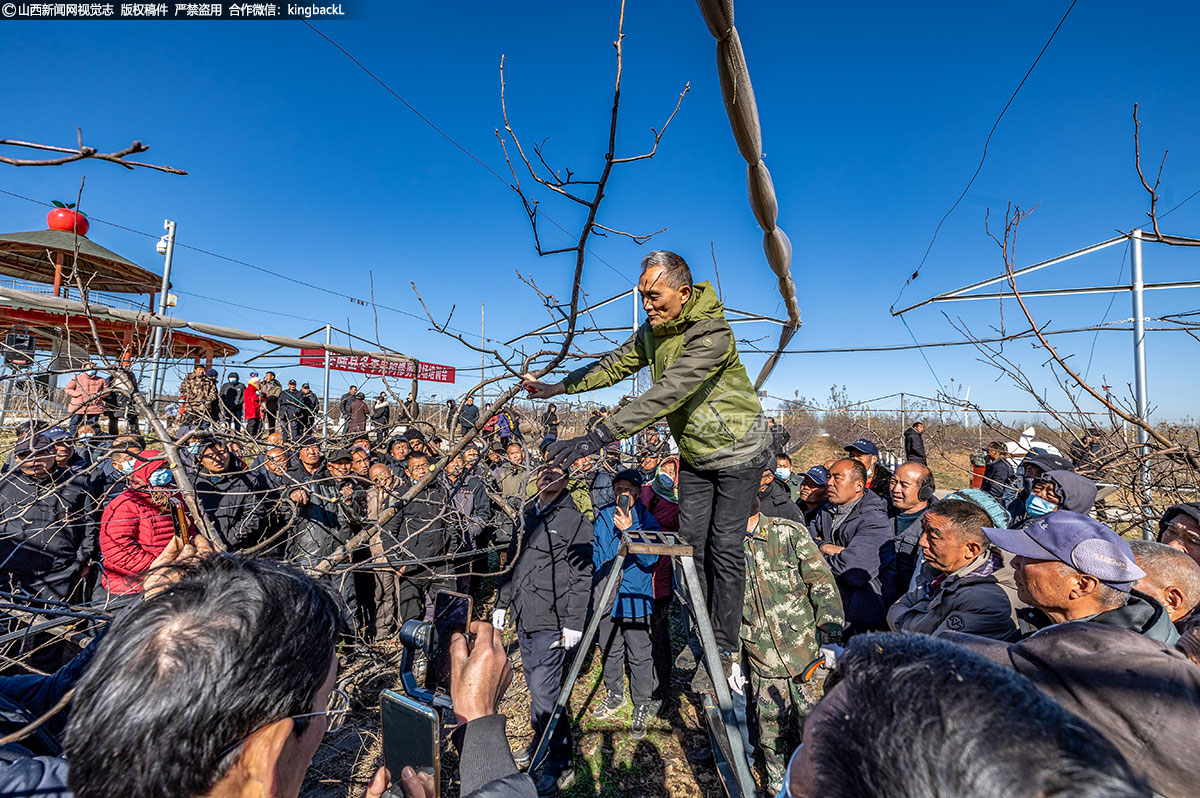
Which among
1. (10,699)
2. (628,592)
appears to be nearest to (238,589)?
(10,699)

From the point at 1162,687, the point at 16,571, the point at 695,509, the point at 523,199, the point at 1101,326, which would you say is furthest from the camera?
the point at 1101,326

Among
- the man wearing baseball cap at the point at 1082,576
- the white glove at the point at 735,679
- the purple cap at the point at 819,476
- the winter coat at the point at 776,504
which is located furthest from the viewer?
the purple cap at the point at 819,476

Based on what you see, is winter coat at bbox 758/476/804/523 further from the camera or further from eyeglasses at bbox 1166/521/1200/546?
the camera

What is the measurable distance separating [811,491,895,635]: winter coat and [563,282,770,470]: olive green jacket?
77.5 inches

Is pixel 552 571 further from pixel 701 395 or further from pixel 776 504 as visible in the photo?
pixel 776 504

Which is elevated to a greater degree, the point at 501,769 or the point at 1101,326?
the point at 1101,326

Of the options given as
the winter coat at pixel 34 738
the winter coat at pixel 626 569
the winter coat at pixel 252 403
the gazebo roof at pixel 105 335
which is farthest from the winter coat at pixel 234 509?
the winter coat at pixel 252 403

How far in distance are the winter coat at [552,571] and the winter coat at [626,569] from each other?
241mm

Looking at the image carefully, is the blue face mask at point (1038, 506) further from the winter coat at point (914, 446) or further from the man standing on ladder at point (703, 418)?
the winter coat at point (914, 446)

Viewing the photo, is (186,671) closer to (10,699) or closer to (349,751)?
(10,699)

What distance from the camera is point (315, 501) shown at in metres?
4.77

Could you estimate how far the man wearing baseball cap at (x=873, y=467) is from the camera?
5168 mm

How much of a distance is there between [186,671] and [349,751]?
3660 mm

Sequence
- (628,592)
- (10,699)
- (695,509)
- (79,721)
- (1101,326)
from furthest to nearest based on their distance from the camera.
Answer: (1101,326) < (628,592) < (695,509) < (10,699) < (79,721)
